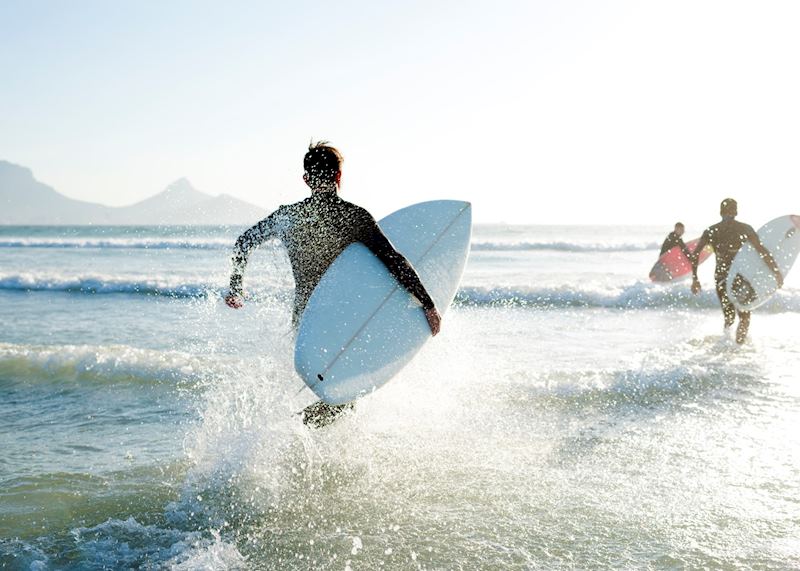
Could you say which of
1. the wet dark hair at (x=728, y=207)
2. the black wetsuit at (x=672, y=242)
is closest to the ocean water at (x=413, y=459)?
the wet dark hair at (x=728, y=207)

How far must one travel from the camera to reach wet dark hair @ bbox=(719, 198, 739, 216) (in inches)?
327

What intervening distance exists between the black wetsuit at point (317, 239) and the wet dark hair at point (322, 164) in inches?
3.1

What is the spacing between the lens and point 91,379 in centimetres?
598

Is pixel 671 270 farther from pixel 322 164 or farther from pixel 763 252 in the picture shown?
pixel 322 164

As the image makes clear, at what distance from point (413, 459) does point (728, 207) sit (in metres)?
6.38

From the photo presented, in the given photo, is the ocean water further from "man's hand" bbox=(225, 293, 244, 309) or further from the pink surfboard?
the pink surfboard

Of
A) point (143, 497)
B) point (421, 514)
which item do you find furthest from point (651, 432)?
point (143, 497)

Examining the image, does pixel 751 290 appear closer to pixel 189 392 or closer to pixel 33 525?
pixel 189 392

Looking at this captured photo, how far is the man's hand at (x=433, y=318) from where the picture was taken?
3904 mm

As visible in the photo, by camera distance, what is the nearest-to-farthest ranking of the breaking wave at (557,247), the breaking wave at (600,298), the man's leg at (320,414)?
1. the man's leg at (320,414)
2. the breaking wave at (600,298)
3. the breaking wave at (557,247)

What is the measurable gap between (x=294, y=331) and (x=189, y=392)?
7.19ft

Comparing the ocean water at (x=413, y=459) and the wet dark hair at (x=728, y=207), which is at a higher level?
the wet dark hair at (x=728, y=207)

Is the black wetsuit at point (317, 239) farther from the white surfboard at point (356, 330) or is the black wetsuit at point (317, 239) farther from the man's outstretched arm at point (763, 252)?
the man's outstretched arm at point (763, 252)

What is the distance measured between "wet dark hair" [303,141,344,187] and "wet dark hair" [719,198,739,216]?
6.53m
